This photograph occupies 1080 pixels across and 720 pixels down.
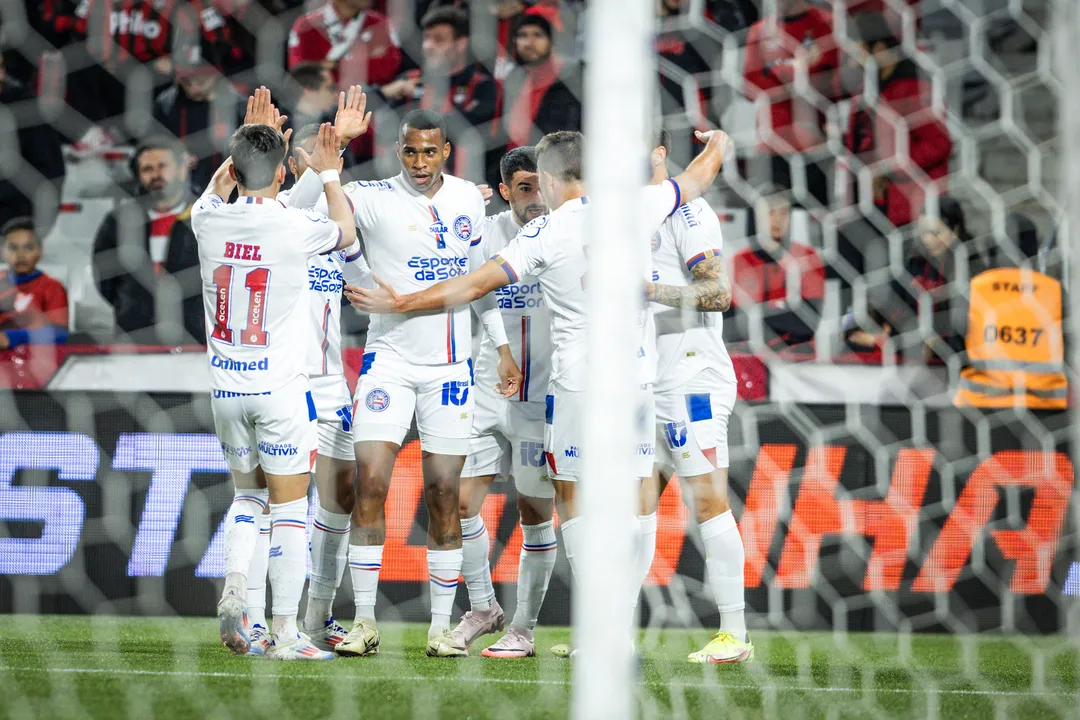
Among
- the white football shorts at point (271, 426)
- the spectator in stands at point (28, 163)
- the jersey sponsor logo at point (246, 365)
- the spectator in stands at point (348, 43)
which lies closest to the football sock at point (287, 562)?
the white football shorts at point (271, 426)

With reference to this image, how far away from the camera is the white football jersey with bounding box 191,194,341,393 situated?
3.55m

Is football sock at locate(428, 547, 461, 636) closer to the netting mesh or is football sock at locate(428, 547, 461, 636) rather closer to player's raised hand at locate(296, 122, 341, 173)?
the netting mesh

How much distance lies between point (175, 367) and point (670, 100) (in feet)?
7.40

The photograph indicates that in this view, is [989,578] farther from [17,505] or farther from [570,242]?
[17,505]

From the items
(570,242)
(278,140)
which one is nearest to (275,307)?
(278,140)

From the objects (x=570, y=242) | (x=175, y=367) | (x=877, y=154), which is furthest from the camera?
(x=877, y=154)

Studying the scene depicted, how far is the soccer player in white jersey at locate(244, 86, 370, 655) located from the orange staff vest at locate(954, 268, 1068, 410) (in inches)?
90.3

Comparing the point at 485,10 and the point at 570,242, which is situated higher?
the point at 485,10

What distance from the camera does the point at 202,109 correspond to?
4.66 m

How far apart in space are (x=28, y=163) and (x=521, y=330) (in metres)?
2.46

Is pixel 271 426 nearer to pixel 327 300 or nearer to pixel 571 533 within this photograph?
pixel 327 300

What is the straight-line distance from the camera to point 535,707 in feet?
9.54

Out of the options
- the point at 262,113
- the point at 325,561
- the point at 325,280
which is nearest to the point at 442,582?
the point at 325,561

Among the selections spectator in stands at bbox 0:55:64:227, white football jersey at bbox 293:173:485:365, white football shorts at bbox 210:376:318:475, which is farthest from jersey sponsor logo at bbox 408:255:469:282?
spectator in stands at bbox 0:55:64:227
